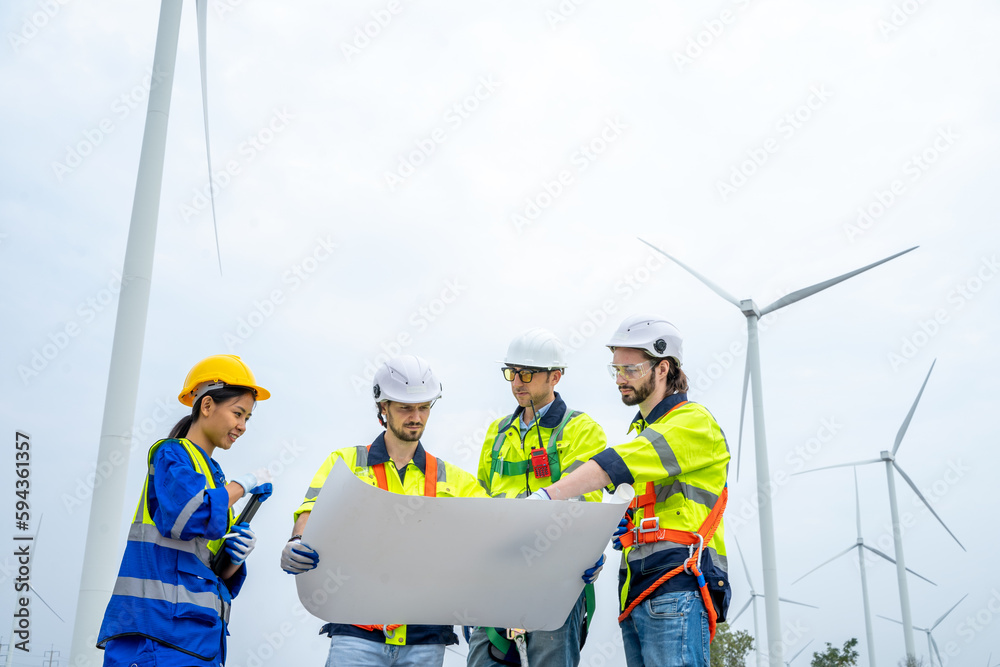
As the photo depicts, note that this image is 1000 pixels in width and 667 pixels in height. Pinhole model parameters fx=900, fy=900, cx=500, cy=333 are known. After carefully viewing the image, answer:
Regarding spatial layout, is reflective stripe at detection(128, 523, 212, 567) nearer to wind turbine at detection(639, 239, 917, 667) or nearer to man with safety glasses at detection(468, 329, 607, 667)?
man with safety glasses at detection(468, 329, 607, 667)

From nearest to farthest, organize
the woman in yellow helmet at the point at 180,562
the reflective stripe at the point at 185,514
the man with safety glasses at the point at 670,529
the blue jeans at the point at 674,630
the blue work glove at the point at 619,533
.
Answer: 1. the woman in yellow helmet at the point at 180,562
2. the reflective stripe at the point at 185,514
3. the blue jeans at the point at 674,630
4. the man with safety glasses at the point at 670,529
5. the blue work glove at the point at 619,533

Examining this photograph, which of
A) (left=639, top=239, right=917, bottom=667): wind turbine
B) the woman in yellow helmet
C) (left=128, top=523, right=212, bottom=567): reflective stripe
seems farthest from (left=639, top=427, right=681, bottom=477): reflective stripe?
(left=639, top=239, right=917, bottom=667): wind turbine

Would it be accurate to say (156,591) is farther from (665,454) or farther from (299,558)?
(665,454)

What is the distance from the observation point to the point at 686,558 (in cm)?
538

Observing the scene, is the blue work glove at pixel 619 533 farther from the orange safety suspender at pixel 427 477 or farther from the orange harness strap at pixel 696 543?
the orange safety suspender at pixel 427 477

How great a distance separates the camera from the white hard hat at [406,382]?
6070 millimetres

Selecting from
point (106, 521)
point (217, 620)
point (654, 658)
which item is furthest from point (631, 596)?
point (106, 521)

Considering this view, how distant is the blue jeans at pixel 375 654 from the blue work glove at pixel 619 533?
4.28ft

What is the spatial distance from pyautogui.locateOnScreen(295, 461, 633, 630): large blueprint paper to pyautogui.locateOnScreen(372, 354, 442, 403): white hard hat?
128 centimetres

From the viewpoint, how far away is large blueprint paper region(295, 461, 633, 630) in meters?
4.88

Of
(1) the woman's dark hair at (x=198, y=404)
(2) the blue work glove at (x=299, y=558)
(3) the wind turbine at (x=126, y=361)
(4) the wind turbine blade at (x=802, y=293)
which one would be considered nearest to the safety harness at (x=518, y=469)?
(2) the blue work glove at (x=299, y=558)

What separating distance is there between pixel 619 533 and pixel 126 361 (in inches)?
Answer: 268

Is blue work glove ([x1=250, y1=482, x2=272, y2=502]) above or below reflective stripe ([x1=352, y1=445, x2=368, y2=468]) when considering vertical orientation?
below

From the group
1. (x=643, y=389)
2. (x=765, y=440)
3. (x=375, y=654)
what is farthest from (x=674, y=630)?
(x=765, y=440)
